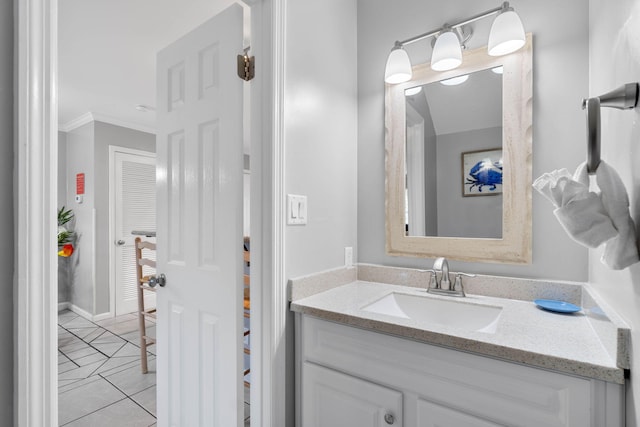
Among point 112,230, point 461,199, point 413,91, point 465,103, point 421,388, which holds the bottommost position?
point 421,388

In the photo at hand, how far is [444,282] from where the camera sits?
4.62 feet

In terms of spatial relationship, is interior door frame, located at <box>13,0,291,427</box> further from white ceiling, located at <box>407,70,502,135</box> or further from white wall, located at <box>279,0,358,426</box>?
white ceiling, located at <box>407,70,502,135</box>

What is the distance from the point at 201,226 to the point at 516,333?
124 centimetres

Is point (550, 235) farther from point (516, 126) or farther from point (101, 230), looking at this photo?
point (101, 230)

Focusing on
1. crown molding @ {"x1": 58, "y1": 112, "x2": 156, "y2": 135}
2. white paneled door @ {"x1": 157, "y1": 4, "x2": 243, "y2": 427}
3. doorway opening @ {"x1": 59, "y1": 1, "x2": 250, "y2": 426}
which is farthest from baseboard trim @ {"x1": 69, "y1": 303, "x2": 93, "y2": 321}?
white paneled door @ {"x1": 157, "y1": 4, "x2": 243, "y2": 427}

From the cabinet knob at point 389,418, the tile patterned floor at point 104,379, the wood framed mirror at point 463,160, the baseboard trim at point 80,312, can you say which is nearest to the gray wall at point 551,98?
the wood framed mirror at point 463,160

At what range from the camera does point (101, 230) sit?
3.70 metres

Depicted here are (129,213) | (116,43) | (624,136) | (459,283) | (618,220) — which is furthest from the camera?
(129,213)

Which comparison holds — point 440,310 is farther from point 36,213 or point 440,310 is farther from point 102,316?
point 102,316

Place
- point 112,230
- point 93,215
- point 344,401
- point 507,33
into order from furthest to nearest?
point 112,230 < point 93,215 < point 507,33 < point 344,401

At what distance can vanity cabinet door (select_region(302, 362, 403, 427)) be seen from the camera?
1031 millimetres

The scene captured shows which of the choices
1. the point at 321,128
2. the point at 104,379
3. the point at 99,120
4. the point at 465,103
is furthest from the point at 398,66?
the point at 99,120

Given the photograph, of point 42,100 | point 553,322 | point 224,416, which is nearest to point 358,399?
point 224,416

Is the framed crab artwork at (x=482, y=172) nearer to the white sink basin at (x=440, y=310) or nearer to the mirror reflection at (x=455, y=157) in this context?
the mirror reflection at (x=455, y=157)
